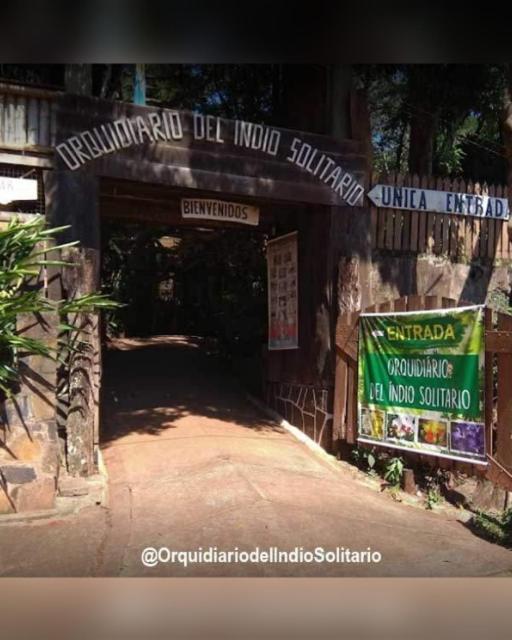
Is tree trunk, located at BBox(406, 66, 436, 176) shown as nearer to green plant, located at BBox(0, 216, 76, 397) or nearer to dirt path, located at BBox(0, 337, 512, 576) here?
dirt path, located at BBox(0, 337, 512, 576)

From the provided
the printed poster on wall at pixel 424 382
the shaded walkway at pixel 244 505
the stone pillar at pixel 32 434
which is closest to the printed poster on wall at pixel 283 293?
the shaded walkway at pixel 244 505

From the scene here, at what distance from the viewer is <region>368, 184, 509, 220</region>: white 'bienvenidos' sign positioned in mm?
8330

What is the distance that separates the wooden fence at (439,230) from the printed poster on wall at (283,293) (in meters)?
1.17

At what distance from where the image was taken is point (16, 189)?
6.59 meters

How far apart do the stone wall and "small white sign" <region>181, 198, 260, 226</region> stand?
82.3 inches

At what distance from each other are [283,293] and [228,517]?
12.9 ft

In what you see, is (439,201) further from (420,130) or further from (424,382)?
(424,382)

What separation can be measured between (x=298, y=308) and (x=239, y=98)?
2567mm

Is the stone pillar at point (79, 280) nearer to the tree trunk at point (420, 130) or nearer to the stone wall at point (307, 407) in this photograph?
the stone wall at point (307, 407)

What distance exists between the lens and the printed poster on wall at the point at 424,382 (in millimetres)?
6031

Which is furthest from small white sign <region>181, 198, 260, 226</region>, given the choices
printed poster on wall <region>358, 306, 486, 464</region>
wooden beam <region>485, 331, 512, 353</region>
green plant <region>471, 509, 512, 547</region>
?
green plant <region>471, 509, 512, 547</region>

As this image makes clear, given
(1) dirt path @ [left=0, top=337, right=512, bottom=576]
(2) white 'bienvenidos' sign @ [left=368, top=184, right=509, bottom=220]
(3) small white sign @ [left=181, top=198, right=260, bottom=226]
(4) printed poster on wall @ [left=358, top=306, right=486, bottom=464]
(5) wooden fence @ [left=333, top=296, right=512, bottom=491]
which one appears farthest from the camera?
(2) white 'bienvenidos' sign @ [left=368, top=184, right=509, bottom=220]

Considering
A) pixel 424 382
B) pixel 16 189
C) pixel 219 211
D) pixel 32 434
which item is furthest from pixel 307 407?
pixel 16 189
